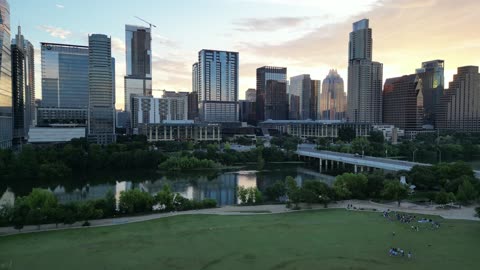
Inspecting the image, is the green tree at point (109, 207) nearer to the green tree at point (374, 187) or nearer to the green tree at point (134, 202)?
the green tree at point (134, 202)

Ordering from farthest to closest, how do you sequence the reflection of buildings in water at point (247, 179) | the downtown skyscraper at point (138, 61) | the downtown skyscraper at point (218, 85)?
the downtown skyscraper at point (138, 61) < the downtown skyscraper at point (218, 85) < the reflection of buildings in water at point (247, 179)

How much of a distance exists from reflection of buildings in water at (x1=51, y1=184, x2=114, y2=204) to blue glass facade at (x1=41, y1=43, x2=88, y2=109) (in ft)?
261

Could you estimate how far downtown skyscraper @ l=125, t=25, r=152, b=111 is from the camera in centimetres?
17612

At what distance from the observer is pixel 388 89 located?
17062 centimetres

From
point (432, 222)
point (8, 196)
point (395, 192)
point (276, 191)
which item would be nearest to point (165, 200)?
point (276, 191)

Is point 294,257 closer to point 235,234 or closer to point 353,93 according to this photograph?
point 235,234

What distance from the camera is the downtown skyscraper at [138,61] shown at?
176125 millimetres

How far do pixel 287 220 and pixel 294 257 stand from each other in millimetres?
8767

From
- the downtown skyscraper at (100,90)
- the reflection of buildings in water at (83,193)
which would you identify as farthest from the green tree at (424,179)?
the downtown skyscraper at (100,90)

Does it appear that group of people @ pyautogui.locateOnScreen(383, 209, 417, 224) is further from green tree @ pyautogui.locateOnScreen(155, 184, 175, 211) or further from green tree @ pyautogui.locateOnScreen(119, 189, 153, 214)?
green tree @ pyautogui.locateOnScreen(119, 189, 153, 214)

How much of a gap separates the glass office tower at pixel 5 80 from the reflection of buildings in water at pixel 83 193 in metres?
40.2

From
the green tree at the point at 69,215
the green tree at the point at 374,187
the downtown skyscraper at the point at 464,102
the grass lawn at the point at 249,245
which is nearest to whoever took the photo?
the grass lawn at the point at 249,245

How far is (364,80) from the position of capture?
167 metres

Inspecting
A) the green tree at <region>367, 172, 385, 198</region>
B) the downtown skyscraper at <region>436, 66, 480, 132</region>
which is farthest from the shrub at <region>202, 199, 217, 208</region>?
the downtown skyscraper at <region>436, 66, 480, 132</region>
